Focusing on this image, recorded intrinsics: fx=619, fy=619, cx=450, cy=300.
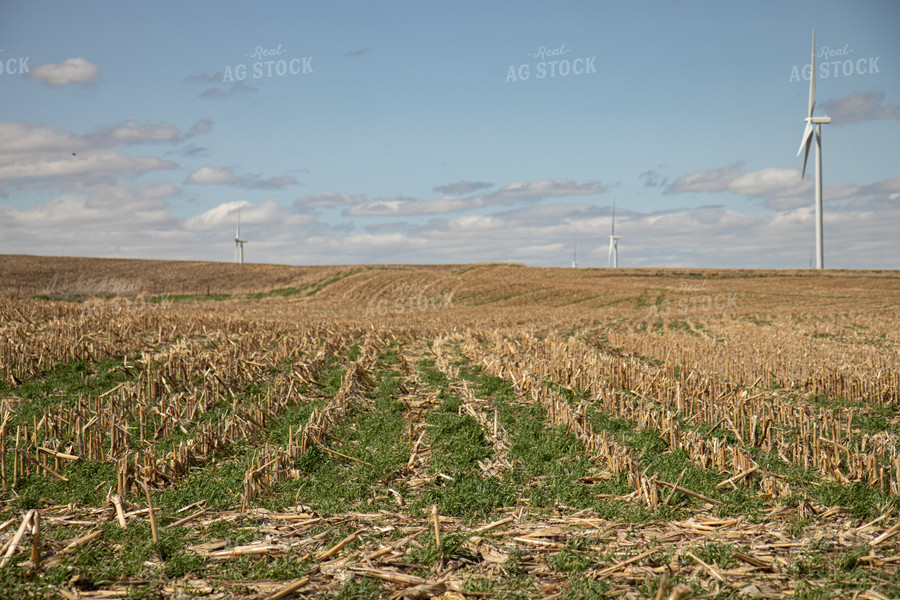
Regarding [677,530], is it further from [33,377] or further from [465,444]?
[33,377]

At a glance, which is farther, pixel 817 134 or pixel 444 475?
pixel 817 134

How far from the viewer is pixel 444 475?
847 cm

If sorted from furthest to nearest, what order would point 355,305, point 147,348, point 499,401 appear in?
point 355,305 < point 147,348 < point 499,401

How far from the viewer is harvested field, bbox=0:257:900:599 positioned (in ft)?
19.1

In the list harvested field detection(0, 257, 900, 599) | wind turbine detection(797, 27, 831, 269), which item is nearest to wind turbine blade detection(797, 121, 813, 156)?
wind turbine detection(797, 27, 831, 269)

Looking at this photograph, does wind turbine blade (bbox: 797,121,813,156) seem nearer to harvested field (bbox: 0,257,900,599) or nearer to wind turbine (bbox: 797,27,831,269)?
wind turbine (bbox: 797,27,831,269)

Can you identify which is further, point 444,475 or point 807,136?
point 807,136

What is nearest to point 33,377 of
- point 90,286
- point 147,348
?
point 147,348

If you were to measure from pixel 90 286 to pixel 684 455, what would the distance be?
75.3 meters

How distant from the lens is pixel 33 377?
15227 millimetres

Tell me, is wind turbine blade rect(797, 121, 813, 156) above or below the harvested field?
above

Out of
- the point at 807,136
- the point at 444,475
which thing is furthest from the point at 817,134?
the point at 444,475

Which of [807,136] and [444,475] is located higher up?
[807,136]

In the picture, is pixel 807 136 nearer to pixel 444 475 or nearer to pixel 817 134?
pixel 817 134
